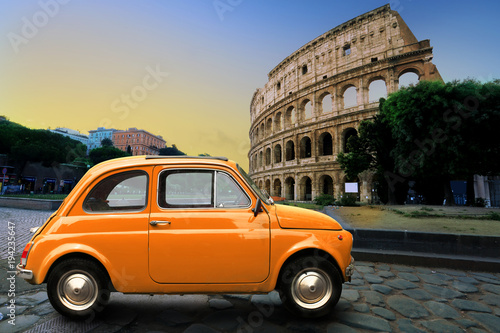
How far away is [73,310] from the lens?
2.39m

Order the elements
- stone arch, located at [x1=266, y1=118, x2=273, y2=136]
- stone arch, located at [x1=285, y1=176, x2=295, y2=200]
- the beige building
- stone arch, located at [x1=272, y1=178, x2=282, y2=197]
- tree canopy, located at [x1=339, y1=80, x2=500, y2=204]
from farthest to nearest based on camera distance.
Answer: the beige building < stone arch, located at [x1=266, y1=118, x2=273, y2=136] < stone arch, located at [x1=272, y1=178, x2=282, y2=197] < stone arch, located at [x1=285, y1=176, x2=295, y2=200] < tree canopy, located at [x1=339, y1=80, x2=500, y2=204]

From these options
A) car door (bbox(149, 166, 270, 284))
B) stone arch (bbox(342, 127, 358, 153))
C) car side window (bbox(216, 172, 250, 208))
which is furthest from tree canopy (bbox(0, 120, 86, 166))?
car side window (bbox(216, 172, 250, 208))

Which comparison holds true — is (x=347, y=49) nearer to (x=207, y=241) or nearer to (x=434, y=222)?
(x=434, y=222)

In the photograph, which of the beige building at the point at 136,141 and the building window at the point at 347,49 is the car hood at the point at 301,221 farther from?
the beige building at the point at 136,141

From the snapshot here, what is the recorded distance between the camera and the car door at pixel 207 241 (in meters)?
2.44

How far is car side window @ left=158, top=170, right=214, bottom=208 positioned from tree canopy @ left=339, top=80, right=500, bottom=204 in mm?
16565

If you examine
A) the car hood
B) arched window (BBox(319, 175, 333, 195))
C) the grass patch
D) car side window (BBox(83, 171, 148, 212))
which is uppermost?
arched window (BBox(319, 175, 333, 195))

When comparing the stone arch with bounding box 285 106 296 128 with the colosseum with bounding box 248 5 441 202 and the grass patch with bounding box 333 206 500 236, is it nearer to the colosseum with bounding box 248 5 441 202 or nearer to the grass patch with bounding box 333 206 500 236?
the colosseum with bounding box 248 5 441 202

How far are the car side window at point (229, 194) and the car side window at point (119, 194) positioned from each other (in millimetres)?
814

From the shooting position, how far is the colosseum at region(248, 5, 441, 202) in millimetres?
23766

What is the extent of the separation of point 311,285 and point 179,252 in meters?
1.42

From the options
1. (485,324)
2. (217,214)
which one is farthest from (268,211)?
(485,324)

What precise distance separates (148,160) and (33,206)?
16117 mm

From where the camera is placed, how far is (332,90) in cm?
2698
